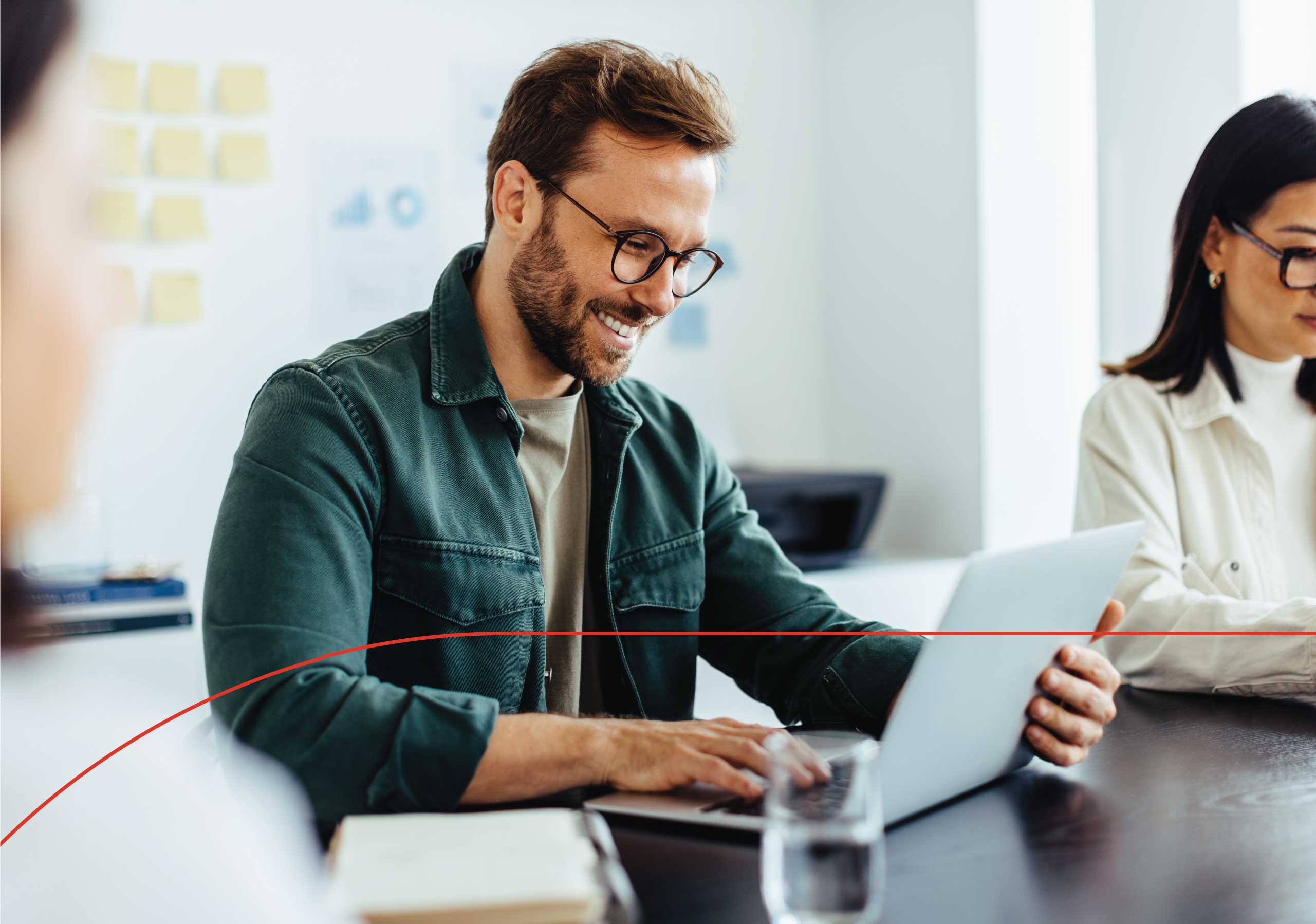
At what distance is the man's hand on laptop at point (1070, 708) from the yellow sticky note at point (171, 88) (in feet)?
6.48

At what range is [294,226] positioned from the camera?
7.98ft

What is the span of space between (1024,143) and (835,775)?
2323mm

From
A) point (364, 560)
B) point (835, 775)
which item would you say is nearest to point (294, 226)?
point (364, 560)

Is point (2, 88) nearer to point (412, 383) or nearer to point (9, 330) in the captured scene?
point (9, 330)

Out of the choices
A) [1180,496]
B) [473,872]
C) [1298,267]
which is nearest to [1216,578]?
[1180,496]

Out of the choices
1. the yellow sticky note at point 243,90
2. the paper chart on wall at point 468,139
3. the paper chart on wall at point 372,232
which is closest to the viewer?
the yellow sticky note at point 243,90

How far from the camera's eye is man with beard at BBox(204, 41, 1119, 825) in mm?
905

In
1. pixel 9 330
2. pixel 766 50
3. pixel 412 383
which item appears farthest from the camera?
pixel 766 50

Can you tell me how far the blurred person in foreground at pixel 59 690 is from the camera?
43 cm

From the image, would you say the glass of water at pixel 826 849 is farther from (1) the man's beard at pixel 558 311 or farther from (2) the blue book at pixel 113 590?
(2) the blue book at pixel 113 590

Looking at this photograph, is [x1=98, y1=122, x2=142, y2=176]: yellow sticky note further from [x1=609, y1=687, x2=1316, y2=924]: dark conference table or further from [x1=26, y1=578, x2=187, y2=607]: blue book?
[x1=609, y1=687, x2=1316, y2=924]: dark conference table

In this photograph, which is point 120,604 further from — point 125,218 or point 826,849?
point 826,849

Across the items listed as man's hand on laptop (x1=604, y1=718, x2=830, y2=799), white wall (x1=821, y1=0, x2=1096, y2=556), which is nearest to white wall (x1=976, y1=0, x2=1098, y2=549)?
white wall (x1=821, y1=0, x2=1096, y2=556)

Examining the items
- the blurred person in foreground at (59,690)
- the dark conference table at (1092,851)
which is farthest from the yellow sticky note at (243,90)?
the blurred person in foreground at (59,690)
